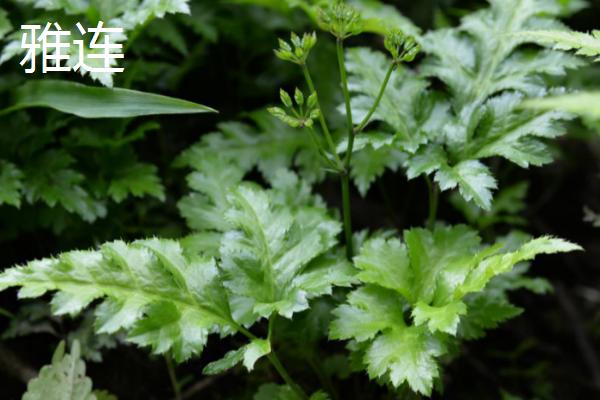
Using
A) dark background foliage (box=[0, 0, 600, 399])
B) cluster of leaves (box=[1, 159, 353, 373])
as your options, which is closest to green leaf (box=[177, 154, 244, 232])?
cluster of leaves (box=[1, 159, 353, 373])

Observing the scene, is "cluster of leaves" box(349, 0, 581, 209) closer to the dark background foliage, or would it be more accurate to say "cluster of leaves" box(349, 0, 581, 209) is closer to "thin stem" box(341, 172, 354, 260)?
"thin stem" box(341, 172, 354, 260)

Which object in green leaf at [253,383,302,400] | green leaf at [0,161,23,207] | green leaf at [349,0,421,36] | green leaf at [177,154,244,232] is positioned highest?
green leaf at [349,0,421,36]

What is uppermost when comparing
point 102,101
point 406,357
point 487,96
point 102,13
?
point 102,13

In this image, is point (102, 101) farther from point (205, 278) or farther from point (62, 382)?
point (62, 382)

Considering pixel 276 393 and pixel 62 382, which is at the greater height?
pixel 62 382

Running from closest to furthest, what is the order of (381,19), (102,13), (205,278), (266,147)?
1. (205,278)
2. (102,13)
3. (381,19)
4. (266,147)

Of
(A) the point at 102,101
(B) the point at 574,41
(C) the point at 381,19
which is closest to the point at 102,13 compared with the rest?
(A) the point at 102,101

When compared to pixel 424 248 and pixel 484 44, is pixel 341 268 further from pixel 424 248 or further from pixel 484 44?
pixel 484 44
